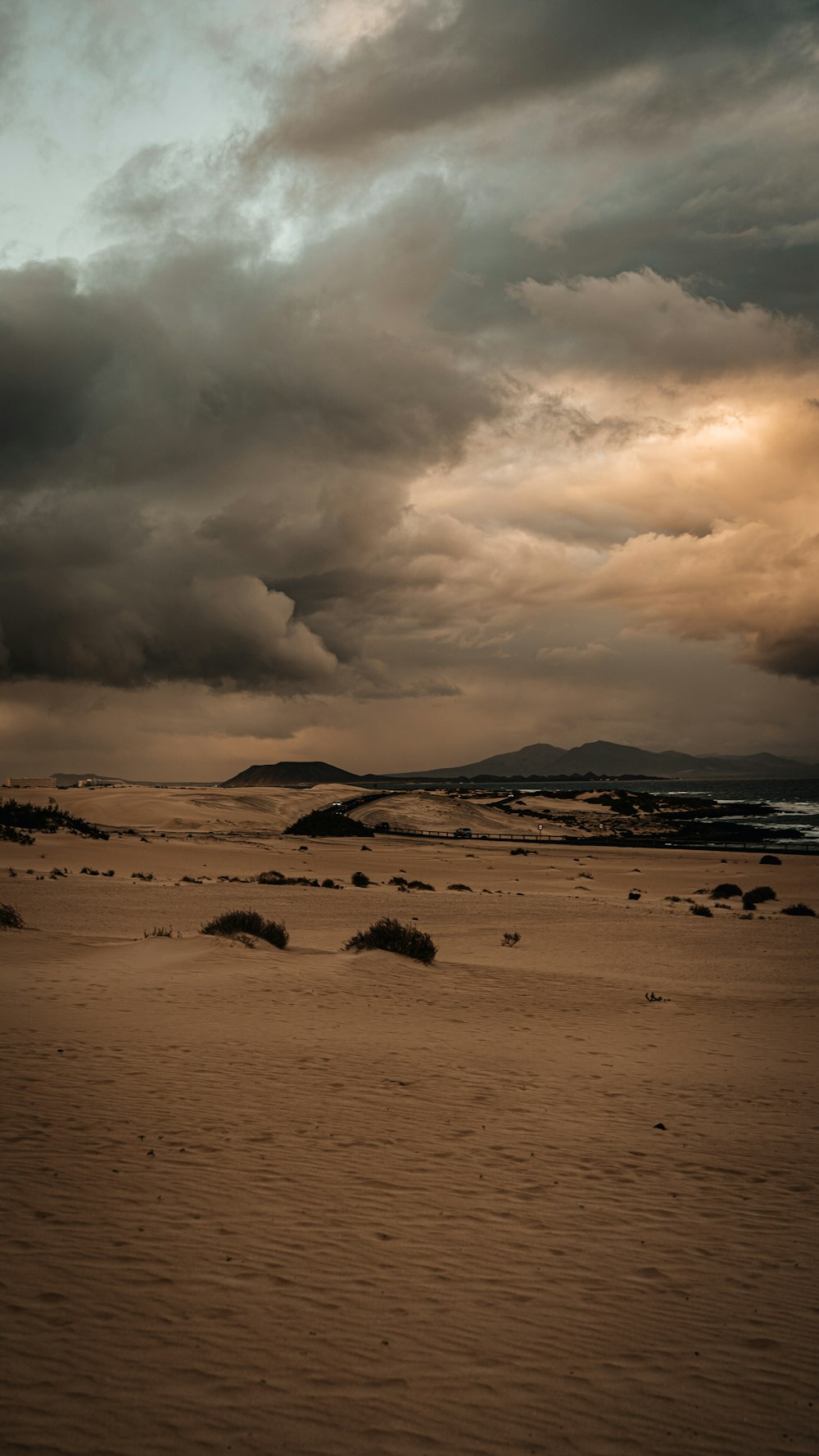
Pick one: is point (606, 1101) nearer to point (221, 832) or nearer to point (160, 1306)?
point (160, 1306)

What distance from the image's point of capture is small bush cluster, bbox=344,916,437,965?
19953 mm

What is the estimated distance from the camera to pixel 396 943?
20.2 meters

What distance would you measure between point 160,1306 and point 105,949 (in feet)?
49.7

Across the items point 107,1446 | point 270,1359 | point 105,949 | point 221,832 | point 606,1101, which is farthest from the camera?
point 221,832

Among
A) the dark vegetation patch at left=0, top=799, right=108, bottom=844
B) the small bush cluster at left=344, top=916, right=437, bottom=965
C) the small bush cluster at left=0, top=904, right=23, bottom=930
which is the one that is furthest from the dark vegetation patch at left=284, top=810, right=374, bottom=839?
the small bush cluster at left=344, top=916, right=437, bottom=965

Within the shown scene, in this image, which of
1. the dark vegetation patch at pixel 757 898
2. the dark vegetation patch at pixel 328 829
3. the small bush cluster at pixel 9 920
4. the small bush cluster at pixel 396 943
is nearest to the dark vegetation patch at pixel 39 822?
the dark vegetation patch at pixel 328 829

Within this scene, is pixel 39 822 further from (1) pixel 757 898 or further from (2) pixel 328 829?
(1) pixel 757 898

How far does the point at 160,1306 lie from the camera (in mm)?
5141

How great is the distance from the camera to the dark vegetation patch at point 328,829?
74688 millimetres

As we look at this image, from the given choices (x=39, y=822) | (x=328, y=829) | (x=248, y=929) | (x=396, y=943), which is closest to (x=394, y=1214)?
(x=396, y=943)

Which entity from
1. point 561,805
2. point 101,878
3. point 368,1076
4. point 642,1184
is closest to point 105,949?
point 368,1076

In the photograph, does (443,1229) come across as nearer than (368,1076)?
Yes

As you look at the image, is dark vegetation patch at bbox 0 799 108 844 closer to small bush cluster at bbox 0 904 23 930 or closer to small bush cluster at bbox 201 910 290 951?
small bush cluster at bbox 0 904 23 930

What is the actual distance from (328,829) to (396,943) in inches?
2221
